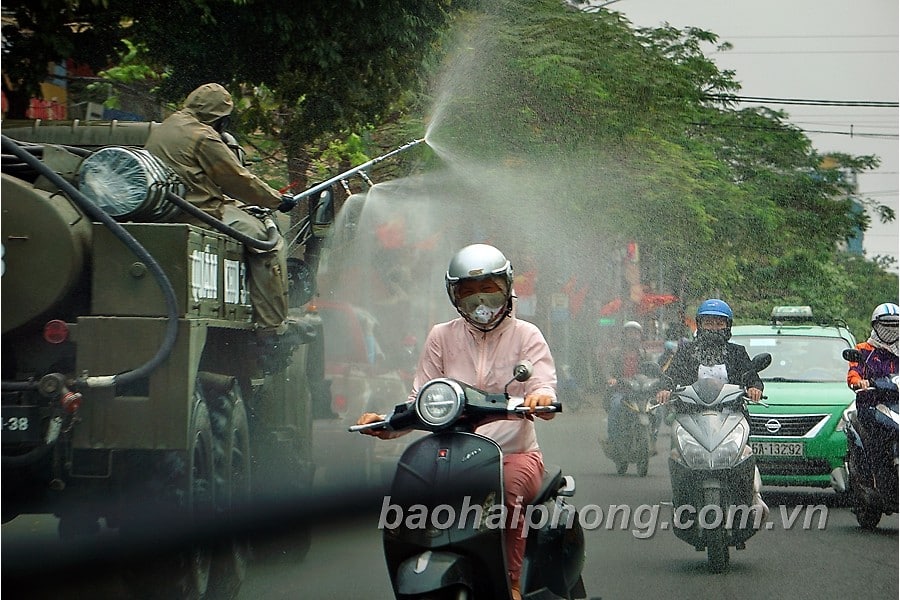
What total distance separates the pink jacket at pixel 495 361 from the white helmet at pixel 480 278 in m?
0.09

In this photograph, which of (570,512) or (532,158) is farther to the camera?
(532,158)

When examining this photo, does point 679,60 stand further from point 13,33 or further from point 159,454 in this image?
point 159,454

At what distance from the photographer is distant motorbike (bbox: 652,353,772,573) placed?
318 inches

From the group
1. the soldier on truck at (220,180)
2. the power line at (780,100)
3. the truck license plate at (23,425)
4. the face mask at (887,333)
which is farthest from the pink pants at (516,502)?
the power line at (780,100)

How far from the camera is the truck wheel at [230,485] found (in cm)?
721

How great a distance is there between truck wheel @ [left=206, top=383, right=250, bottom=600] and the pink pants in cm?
233

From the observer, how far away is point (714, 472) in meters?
8.13

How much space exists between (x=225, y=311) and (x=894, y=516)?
6.37 meters

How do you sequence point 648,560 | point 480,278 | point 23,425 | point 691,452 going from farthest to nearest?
point 648,560
point 691,452
point 23,425
point 480,278

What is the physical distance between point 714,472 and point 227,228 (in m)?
3.19

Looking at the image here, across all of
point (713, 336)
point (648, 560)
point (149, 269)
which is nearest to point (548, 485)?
point (149, 269)

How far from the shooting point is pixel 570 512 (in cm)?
568

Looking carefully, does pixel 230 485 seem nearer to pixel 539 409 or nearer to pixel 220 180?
pixel 220 180

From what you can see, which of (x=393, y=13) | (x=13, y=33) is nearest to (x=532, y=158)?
(x=393, y=13)
